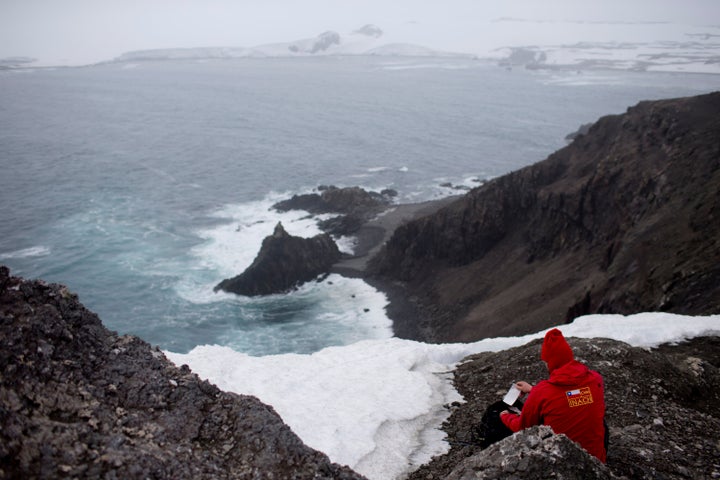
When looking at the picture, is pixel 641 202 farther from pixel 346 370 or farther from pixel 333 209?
pixel 333 209

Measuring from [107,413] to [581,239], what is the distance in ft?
147

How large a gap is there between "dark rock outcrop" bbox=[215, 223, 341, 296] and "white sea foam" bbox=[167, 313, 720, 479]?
123 ft

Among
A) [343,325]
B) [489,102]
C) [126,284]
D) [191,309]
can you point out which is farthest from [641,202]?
[489,102]

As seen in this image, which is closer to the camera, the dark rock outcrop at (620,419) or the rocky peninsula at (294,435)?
the rocky peninsula at (294,435)

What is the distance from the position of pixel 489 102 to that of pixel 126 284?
13141cm

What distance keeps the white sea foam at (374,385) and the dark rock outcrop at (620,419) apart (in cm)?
54

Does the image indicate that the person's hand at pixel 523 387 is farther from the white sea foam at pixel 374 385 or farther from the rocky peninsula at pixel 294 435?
the white sea foam at pixel 374 385

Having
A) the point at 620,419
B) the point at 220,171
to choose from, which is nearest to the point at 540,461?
the point at 620,419

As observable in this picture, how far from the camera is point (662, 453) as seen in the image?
324 inches

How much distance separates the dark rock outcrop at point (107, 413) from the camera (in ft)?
16.7

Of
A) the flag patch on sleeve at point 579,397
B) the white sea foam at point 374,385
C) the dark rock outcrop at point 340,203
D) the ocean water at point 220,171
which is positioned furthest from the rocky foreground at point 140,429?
the dark rock outcrop at point 340,203

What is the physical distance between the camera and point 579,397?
272 inches

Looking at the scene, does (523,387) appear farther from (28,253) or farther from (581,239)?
(28,253)

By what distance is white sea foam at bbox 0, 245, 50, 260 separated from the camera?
56938mm
